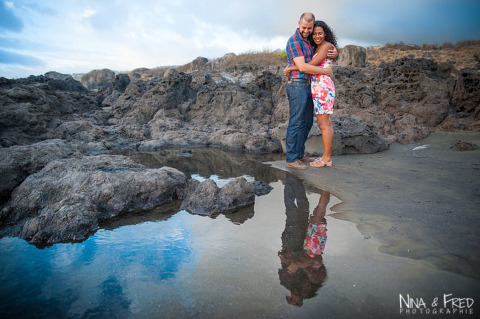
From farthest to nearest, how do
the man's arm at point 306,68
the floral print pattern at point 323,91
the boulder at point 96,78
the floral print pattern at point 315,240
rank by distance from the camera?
the boulder at point 96,78
the floral print pattern at point 323,91
the man's arm at point 306,68
the floral print pattern at point 315,240

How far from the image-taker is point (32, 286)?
1.68m

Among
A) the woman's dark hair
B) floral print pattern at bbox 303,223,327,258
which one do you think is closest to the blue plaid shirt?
the woman's dark hair

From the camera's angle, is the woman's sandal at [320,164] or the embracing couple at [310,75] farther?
the woman's sandal at [320,164]

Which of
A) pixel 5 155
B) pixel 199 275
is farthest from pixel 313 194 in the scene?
pixel 5 155

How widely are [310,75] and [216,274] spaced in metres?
3.19

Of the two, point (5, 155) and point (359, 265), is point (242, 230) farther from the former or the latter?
point (5, 155)

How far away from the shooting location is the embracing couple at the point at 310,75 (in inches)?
146

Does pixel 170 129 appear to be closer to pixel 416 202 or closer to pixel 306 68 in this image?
pixel 306 68

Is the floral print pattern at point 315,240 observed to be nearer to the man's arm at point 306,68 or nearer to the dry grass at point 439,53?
the man's arm at point 306,68

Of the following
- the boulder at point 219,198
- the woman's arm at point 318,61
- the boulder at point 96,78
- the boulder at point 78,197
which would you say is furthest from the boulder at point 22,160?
the boulder at point 96,78

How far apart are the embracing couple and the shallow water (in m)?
1.82

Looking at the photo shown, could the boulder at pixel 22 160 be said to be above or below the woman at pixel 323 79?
below

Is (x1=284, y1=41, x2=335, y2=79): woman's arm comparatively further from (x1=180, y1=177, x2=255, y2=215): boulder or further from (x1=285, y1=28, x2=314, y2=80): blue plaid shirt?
(x1=180, y1=177, x2=255, y2=215): boulder

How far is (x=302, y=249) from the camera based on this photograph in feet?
Result: 6.34
